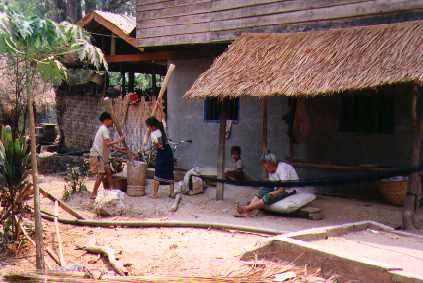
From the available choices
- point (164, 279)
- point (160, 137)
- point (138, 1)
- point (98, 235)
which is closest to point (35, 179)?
point (98, 235)

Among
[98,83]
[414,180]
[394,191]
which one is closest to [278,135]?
[394,191]

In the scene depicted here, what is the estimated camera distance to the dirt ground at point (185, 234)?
17.5 feet

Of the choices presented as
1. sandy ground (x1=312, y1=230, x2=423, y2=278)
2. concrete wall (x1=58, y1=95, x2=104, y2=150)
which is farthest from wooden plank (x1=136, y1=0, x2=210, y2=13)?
sandy ground (x1=312, y1=230, x2=423, y2=278)

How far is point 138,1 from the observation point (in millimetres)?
11547

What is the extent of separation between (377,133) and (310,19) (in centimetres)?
236

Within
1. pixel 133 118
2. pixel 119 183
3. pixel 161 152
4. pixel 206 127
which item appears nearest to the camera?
pixel 161 152

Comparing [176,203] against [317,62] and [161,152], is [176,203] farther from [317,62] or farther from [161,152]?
[317,62]

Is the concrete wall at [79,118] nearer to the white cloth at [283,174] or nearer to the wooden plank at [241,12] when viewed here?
the wooden plank at [241,12]

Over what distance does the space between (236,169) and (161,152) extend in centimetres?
175

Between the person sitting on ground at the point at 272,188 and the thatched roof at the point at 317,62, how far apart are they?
1.10 metres

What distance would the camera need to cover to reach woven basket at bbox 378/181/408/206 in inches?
298

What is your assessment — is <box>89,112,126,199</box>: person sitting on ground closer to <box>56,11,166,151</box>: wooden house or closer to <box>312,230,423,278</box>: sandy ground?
<box>56,11,166,151</box>: wooden house

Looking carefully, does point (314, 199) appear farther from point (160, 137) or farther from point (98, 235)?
point (98, 235)

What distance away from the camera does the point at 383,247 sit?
5.03 metres
